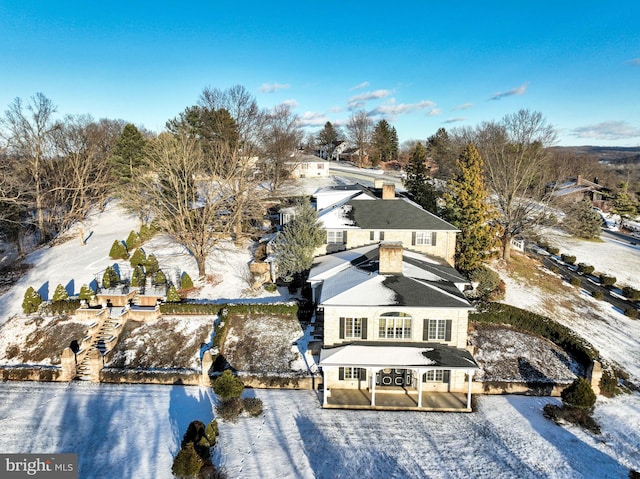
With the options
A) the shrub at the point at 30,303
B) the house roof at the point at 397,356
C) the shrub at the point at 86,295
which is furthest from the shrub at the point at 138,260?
the house roof at the point at 397,356

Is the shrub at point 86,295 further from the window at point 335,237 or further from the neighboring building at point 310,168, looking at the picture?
the neighboring building at point 310,168

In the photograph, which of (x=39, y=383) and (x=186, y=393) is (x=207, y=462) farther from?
(x=39, y=383)

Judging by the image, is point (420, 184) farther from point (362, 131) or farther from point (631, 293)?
point (362, 131)

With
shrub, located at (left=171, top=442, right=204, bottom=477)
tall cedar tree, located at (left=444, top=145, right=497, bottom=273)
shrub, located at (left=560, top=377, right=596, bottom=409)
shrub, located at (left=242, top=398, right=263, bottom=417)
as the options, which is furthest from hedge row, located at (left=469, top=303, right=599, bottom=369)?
shrub, located at (left=171, top=442, right=204, bottom=477)

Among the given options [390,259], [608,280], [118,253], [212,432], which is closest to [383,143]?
[608,280]

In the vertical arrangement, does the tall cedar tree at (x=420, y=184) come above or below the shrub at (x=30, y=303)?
above

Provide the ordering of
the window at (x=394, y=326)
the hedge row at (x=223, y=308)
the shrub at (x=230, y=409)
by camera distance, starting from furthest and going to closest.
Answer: the hedge row at (x=223, y=308), the window at (x=394, y=326), the shrub at (x=230, y=409)

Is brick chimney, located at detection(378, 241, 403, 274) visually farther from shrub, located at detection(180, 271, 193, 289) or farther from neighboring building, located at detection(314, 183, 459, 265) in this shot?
shrub, located at detection(180, 271, 193, 289)
